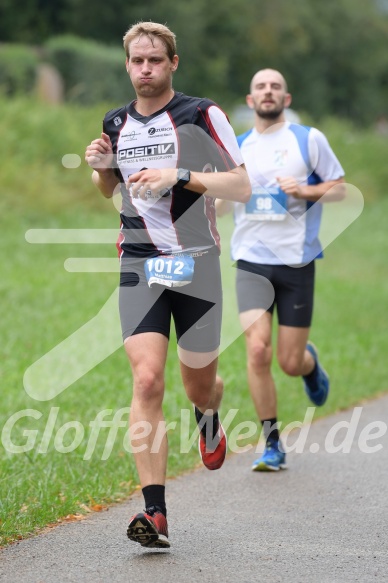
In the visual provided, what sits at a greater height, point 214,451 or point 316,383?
point 316,383

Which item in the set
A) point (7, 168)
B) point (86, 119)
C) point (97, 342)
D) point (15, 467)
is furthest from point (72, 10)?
point (15, 467)

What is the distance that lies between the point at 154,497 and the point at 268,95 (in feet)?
11.9

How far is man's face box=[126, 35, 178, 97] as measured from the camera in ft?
19.1

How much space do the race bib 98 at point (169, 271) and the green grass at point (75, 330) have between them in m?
1.42

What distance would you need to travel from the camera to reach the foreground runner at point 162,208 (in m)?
5.70

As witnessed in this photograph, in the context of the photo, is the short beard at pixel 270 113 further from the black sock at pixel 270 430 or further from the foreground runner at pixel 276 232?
the black sock at pixel 270 430

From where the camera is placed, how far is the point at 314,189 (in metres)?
8.12

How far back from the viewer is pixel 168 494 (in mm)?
7207

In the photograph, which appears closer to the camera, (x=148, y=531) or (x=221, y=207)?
(x=148, y=531)

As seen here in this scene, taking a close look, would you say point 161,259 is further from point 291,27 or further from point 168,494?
point 291,27

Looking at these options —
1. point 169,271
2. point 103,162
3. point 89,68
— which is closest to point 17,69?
point 89,68

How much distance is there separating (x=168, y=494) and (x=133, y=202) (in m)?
2.10

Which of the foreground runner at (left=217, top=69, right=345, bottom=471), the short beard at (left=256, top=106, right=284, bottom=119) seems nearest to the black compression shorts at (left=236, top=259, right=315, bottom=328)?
the foreground runner at (left=217, top=69, right=345, bottom=471)

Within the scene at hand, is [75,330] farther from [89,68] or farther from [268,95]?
[89,68]
